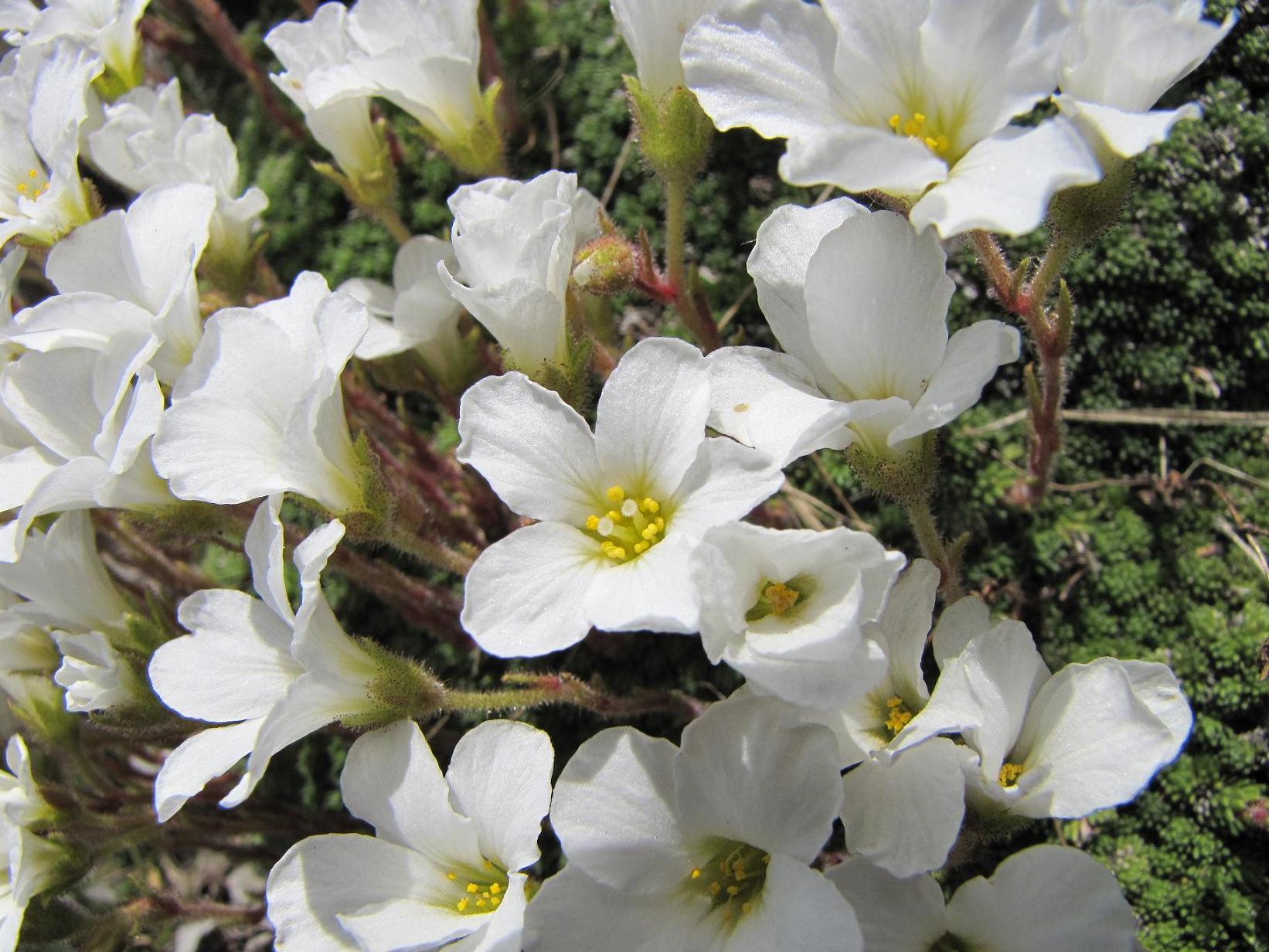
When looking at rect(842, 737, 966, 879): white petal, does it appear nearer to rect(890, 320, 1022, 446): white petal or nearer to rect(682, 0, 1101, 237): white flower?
rect(890, 320, 1022, 446): white petal

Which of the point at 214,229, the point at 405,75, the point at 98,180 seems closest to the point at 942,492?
the point at 405,75

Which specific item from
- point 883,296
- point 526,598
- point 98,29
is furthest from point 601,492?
point 98,29

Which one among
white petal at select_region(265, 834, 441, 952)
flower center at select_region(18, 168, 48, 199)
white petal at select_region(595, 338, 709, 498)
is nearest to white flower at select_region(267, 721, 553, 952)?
white petal at select_region(265, 834, 441, 952)

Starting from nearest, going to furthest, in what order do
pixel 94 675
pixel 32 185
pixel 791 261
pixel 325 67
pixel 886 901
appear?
pixel 886 901, pixel 791 261, pixel 94 675, pixel 325 67, pixel 32 185

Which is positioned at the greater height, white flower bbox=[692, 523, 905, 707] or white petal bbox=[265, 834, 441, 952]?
white flower bbox=[692, 523, 905, 707]

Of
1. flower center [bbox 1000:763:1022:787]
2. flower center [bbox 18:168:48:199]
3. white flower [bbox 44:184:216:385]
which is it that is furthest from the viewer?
flower center [bbox 18:168:48:199]

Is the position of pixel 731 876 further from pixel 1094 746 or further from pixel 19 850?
→ pixel 19 850
